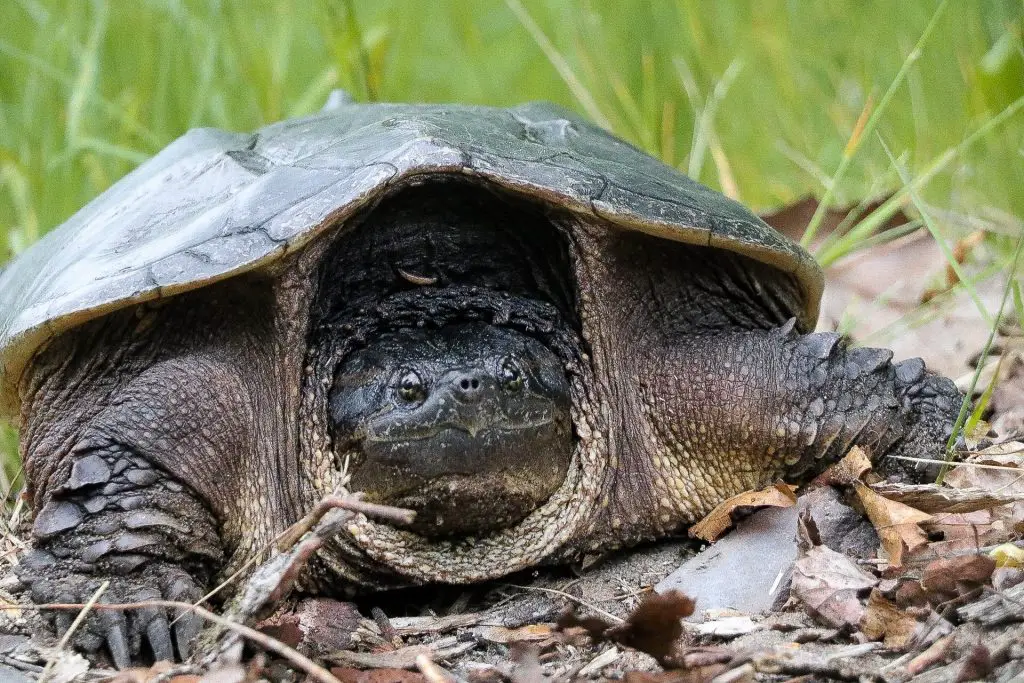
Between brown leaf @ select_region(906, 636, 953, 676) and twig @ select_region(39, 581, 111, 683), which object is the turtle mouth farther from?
brown leaf @ select_region(906, 636, 953, 676)

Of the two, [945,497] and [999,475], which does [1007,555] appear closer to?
[945,497]

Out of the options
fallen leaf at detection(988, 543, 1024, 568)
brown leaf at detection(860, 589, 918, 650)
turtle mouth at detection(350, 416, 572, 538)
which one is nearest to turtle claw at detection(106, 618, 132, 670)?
turtle mouth at detection(350, 416, 572, 538)

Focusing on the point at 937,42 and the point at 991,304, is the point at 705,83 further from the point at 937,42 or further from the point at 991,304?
the point at 991,304

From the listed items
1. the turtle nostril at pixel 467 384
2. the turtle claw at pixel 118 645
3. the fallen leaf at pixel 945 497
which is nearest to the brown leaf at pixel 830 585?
the fallen leaf at pixel 945 497

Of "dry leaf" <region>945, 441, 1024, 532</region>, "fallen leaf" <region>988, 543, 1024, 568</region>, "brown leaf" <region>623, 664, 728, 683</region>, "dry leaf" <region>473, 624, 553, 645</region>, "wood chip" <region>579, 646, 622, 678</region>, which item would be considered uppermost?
"brown leaf" <region>623, 664, 728, 683</region>

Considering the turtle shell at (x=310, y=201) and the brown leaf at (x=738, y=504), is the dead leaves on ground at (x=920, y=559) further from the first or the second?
the turtle shell at (x=310, y=201)

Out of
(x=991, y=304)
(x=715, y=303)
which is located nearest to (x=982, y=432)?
(x=715, y=303)
